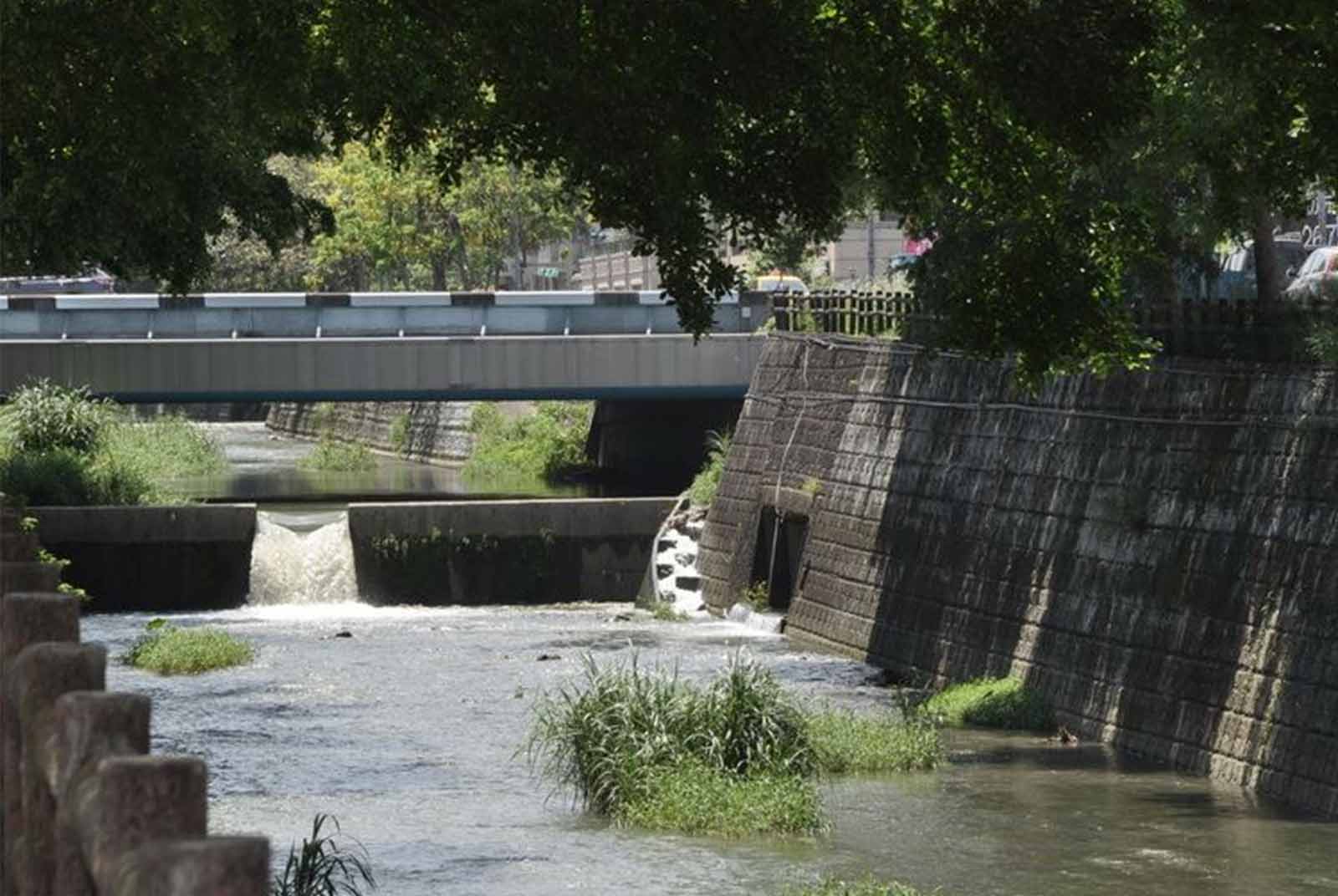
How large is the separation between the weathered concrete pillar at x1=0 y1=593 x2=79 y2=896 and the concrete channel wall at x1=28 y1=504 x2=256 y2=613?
40870mm

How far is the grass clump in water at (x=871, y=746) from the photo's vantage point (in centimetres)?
2667

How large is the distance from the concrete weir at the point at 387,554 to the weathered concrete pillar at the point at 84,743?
42.3 metres

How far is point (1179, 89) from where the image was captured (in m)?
23.2

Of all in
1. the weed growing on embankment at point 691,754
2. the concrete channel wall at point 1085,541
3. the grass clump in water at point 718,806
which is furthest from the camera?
the concrete channel wall at point 1085,541

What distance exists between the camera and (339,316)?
54.2 metres

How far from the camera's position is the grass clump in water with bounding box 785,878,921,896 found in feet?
62.7

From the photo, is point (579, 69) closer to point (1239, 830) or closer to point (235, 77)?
point (235, 77)

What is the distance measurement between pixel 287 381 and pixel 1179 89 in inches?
1310

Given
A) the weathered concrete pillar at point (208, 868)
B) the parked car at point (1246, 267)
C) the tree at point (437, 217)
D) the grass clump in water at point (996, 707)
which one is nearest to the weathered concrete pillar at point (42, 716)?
the weathered concrete pillar at point (208, 868)

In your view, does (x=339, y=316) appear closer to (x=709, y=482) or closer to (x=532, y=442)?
(x=709, y=482)

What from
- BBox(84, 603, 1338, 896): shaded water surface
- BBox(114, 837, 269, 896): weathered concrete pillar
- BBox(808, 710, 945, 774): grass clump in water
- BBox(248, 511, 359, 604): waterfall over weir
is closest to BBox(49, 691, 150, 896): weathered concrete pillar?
BBox(114, 837, 269, 896): weathered concrete pillar

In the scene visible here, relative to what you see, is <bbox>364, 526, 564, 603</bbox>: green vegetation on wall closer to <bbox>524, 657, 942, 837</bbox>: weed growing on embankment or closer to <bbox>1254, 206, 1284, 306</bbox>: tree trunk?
<bbox>1254, 206, 1284, 306</bbox>: tree trunk

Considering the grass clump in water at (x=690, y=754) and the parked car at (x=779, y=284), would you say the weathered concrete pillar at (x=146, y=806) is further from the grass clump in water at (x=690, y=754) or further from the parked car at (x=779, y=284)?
the parked car at (x=779, y=284)

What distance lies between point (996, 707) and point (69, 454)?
24.7m
